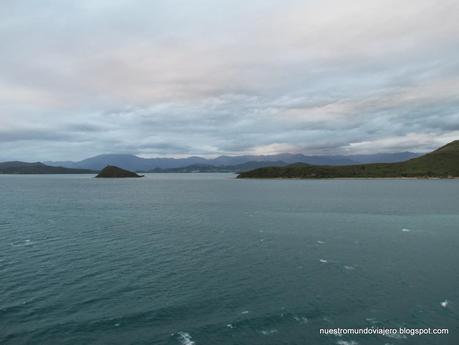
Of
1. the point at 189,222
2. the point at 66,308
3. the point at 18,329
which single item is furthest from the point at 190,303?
the point at 189,222

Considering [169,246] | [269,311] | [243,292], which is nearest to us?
[269,311]

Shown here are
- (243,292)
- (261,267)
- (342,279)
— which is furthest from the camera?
(261,267)

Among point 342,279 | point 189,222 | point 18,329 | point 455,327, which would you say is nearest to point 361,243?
point 342,279

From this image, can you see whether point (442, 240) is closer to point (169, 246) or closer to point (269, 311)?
point (269, 311)

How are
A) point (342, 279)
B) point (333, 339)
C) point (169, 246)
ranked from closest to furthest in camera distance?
point (333, 339) → point (342, 279) → point (169, 246)

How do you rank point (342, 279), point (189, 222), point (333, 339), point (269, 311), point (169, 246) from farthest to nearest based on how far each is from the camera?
point (189, 222) < point (169, 246) < point (342, 279) < point (269, 311) < point (333, 339)

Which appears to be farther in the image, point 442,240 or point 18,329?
point 442,240

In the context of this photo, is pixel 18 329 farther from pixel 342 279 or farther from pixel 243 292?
pixel 342 279

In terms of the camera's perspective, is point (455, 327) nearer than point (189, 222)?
Yes
